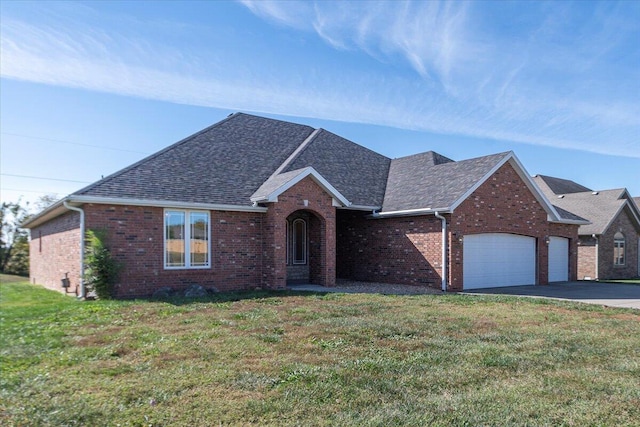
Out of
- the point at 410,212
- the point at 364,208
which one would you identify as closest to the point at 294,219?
the point at 364,208

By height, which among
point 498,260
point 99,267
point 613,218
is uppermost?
point 613,218

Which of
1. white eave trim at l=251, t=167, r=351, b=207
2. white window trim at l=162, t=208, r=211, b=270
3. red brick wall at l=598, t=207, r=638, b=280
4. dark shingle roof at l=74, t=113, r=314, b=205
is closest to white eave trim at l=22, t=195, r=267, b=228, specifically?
dark shingle roof at l=74, t=113, r=314, b=205

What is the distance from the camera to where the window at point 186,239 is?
1462 cm

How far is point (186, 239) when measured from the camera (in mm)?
14922

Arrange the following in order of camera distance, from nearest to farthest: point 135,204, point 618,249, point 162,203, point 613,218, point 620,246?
point 135,204, point 162,203, point 613,218, point 618,249, point 620,246

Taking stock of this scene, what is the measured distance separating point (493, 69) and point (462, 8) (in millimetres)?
3420

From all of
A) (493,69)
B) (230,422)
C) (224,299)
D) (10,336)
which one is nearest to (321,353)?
(230,422)

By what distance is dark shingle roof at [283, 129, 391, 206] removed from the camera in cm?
1945

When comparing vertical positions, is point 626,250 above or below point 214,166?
below

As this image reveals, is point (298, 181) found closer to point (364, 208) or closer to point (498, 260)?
point (364, 208)

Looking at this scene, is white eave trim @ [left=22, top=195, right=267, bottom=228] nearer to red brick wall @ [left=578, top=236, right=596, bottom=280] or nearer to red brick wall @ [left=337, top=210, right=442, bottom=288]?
red brick wall @ [left=337, top=210, right=442, bottom=288]

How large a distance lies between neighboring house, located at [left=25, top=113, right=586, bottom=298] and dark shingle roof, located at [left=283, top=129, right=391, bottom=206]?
0.10 metres

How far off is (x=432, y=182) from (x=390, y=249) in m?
3.42

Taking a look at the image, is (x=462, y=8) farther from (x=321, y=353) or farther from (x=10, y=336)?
(x=10, y=336)
